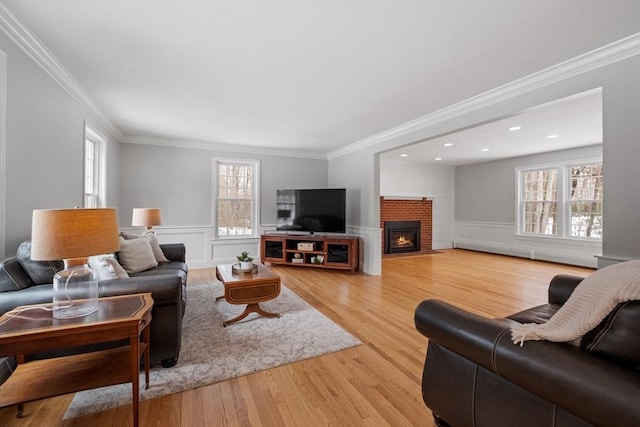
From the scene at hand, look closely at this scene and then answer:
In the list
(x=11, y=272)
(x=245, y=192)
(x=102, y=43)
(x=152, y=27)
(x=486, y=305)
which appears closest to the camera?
(x=11, y=272)

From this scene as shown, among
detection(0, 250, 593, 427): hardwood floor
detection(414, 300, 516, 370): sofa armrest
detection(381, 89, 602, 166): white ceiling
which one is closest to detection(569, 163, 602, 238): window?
detection(381, 89, 602, 166): white ceiling

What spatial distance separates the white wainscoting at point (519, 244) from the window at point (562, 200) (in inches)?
7.5

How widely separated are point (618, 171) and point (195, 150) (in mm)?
5748

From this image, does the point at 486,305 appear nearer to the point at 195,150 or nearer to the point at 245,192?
the point at 245,192

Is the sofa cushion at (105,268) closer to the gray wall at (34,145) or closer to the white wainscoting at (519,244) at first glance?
the gray wall at (34,145)

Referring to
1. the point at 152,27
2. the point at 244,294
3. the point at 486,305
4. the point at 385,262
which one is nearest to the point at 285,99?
the point at 152,27

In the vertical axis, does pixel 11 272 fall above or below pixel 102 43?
below

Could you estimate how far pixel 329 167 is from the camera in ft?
21.6

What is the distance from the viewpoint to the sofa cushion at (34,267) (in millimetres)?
1891

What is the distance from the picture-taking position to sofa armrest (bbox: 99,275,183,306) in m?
1.89

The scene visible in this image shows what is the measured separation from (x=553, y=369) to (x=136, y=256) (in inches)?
134

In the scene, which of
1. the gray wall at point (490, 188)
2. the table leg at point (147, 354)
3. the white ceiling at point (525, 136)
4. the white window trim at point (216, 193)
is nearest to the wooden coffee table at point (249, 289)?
the table leg at point (147, 354)

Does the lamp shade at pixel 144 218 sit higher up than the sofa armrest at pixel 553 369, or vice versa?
A: the lamp shade at pixel 144 218

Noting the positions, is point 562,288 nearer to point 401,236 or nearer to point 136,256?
point 136,256
